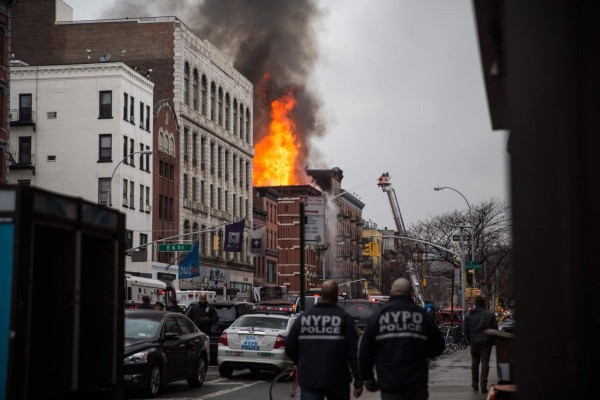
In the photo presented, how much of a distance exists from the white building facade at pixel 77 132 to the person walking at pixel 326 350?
55.4 m

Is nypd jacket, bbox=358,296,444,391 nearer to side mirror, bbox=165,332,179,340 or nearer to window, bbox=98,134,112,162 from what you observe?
side mirror, bbox=165,332,179,340

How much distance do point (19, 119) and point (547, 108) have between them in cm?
6396

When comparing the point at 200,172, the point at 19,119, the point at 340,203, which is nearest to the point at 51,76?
the point at 19,119

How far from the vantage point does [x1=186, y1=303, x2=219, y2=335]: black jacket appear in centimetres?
2848

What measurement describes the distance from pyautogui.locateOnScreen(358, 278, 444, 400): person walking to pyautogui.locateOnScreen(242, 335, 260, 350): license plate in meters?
14.4

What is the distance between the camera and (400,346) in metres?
9.14

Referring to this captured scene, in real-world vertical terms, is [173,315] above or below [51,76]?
below

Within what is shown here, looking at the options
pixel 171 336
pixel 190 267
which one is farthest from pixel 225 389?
pixel 190 267

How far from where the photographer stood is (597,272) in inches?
167

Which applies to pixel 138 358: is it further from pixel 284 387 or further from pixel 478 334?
pixel 478 334

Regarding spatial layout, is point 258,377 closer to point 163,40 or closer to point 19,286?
point 19,286

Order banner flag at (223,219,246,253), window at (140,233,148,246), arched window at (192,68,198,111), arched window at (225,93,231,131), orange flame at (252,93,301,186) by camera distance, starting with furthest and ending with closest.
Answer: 1. orange flame at (252,93,301,186)
2. arched window at (225,93,231,131)
3. arched window at (192,68,198,111)
4. window at (140,233,148,246)
5. banner flag at (223,219,246,253)

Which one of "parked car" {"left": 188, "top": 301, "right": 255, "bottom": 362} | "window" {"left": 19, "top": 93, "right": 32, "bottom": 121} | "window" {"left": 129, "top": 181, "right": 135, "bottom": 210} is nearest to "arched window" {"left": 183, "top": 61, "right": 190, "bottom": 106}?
"window" {"left": 129, "top": 181, "right": 135, "bottom": 210}

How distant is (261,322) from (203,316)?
4.64m
